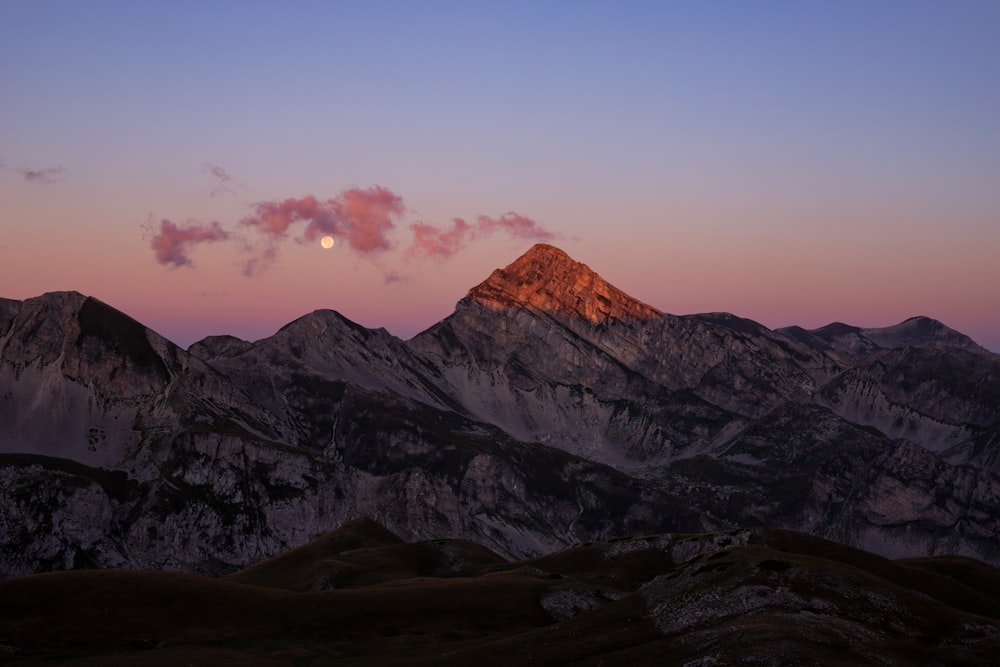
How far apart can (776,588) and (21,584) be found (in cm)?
7581

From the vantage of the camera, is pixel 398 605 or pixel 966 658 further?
pixel 398 605

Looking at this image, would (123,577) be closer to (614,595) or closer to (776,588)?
(614,595)

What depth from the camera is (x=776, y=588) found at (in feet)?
334

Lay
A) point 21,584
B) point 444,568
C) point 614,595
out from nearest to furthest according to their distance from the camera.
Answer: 1. point 21,584
2. point 614,595
3. point 444,568

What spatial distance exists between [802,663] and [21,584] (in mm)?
80682

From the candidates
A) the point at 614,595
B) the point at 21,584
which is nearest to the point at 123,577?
the point at 21,584

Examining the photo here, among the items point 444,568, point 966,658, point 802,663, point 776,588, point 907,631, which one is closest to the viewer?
point 802,663

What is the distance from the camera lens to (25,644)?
106 metres

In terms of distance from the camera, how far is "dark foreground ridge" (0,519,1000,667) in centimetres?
8838

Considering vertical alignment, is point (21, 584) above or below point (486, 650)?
above

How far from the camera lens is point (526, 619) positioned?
125375mm

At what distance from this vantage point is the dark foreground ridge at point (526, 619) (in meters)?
88.4

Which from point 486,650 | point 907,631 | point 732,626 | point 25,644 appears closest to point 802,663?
point 732,626

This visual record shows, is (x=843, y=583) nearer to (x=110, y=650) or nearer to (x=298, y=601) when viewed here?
(x=298, y=601)
